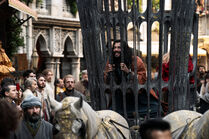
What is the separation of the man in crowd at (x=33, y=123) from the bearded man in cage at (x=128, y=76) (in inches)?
43.0

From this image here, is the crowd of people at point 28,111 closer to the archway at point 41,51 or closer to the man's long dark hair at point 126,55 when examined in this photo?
the man's long dark hair at point 126,55

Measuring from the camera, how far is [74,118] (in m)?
5.06

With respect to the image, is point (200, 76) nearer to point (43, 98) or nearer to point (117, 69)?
point (43, 98)

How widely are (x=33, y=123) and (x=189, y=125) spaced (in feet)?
6.17

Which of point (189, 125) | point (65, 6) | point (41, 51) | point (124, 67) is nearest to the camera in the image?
point (189, 125)

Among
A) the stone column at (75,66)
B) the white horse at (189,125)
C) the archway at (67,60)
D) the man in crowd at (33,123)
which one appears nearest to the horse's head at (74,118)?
the man in crowd at (33,123)

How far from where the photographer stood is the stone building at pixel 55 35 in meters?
24.5

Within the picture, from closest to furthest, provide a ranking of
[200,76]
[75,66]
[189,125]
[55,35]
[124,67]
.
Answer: [189,125], [124,67], [200,76], [55,35], [75,66]

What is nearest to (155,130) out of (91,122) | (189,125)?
(91,122)

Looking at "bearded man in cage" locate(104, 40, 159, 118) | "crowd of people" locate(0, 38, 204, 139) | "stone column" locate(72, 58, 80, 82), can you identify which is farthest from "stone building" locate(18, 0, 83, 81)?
"bearded man in cage" locate(104, 40, 159, 118)

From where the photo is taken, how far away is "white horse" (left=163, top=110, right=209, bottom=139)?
484 centimetres

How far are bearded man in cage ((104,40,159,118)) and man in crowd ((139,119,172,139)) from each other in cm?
284

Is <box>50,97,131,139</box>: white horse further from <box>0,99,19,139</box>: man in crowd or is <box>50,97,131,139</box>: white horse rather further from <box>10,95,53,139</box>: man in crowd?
<box>0,99,19,139</box>: man in crowd

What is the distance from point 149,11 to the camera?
645cm
